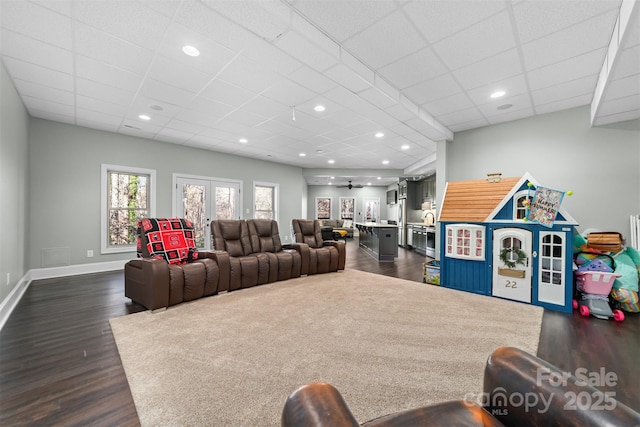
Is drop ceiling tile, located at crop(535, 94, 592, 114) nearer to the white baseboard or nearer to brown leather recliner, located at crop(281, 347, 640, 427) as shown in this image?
brown leather recliner, located at crop(281, 347, 640, 427)

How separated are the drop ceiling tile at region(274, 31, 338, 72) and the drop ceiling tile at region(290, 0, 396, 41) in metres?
0.19

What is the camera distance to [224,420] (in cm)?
148

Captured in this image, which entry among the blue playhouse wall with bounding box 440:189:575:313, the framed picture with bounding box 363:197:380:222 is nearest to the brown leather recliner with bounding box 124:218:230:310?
the blue playhouse wall with bounding box 440:189:575:313

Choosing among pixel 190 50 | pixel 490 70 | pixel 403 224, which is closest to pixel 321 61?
pixel 190 50

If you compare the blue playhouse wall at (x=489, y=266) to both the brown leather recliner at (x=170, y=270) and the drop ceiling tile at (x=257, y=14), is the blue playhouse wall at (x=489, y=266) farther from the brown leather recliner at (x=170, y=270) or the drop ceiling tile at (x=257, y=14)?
the drop ceiling tile at (x=257, y=14)

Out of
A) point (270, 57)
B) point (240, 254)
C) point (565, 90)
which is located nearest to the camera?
point (270, 57)

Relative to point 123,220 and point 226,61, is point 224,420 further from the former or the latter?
point 123,220

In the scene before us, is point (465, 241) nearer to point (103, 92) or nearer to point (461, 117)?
point (461, 117)

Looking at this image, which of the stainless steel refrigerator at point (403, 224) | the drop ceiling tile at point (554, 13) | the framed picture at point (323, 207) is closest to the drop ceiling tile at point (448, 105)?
the drop ceiling tile at point (554, 13)

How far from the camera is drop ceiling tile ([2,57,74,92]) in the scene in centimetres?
299

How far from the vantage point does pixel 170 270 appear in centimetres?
322

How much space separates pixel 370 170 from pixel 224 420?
882 centimetres

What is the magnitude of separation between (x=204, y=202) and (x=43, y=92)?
11.8ft

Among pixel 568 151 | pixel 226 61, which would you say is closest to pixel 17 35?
pixel 226 61
